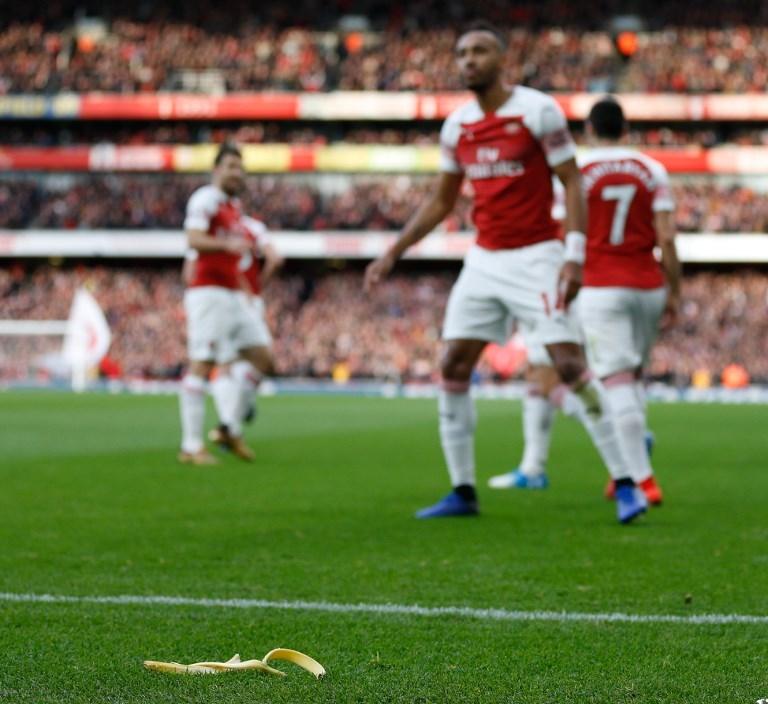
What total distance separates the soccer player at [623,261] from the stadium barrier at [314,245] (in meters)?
33.4

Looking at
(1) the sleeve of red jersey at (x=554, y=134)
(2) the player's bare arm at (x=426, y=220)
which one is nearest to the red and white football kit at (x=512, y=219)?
(1) the sleeve of red jersey at (x=554, y=134)

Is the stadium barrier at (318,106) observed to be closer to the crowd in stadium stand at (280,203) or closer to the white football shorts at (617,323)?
the crowd in stadium stand at (280,203)

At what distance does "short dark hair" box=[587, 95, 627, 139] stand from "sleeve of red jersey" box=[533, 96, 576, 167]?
35.0 inches

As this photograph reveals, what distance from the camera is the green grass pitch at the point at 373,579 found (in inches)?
122

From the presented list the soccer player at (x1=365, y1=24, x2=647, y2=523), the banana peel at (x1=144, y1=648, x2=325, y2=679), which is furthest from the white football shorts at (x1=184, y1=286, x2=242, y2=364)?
the banana peel at (x1=144, y1=648, x2=325, y2=679)

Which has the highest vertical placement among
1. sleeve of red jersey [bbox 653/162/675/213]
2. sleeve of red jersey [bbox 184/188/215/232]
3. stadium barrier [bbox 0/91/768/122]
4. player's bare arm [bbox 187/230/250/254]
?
stadium barrier [bbox 0/91/768/122]

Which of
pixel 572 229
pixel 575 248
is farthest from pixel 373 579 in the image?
pixel 572 229

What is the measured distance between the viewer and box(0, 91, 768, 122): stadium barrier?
4297 centimetres

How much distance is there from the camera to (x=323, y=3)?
47.2 m

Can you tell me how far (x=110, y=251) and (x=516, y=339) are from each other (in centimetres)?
1560

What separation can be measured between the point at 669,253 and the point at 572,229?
1427mm

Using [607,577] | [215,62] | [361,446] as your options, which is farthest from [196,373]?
[215,62]

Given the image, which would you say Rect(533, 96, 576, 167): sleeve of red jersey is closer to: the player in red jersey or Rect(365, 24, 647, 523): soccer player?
Rect(365, 24, 647, 523): soccer player

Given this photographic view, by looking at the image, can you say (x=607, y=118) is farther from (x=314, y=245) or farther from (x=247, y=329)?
(x=314, y=245)
